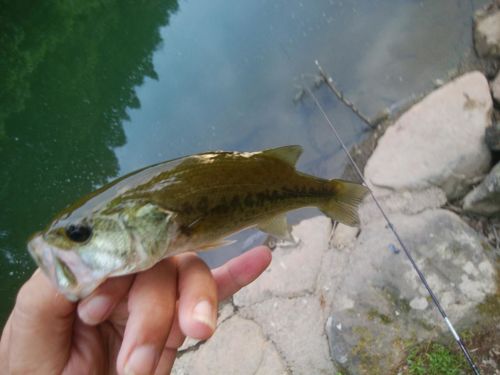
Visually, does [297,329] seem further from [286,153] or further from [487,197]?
[286,153]

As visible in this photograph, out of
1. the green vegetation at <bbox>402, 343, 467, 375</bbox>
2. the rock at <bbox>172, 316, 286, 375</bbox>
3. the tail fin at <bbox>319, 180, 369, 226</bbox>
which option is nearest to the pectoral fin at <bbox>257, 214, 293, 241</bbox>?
the tail fin at <bbox>319, 180, 369, 226</bbox>

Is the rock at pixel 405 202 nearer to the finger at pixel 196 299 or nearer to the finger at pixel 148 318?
the finger at pixel 196 299

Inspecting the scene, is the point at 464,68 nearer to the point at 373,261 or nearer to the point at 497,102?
the point at 497,102

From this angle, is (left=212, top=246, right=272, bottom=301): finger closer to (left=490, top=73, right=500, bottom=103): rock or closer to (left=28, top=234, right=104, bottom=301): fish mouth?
(left=28, top=234, right=104, bottom=301): fish mouth

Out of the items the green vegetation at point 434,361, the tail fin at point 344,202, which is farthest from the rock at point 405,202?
the tail fin at point 344,202

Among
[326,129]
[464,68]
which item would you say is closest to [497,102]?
[464,68]

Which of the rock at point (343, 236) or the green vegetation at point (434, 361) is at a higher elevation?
the rock at point (343, 236)

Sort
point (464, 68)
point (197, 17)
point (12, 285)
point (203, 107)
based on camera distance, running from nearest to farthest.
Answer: point (464, 68)
point (12, 285)
point (203, 107)
point (197, 17)

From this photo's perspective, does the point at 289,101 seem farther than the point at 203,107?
No

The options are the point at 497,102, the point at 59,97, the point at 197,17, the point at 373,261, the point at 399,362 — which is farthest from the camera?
the point at 59,97
